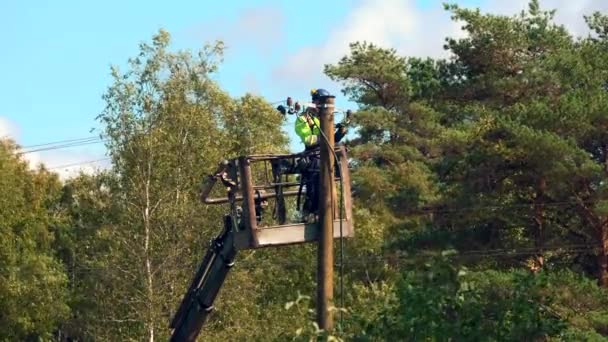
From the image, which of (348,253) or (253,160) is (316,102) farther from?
(348,253)

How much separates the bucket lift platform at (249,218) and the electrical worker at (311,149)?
0.19ft

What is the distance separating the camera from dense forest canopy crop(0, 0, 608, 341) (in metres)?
26.7

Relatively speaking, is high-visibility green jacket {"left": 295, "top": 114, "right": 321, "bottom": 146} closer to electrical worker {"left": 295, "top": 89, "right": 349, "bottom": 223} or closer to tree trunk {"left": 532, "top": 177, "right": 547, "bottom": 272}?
electrical worker {"left": 295, "top": 89, "right": 349, "bottom": 223}

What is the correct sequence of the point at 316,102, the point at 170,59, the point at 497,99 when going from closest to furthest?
the point at 316,102 → the point at 497,99 → the point at 170,59

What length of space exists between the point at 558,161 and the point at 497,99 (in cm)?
618

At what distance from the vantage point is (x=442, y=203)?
29641mm

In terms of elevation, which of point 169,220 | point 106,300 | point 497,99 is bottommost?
point 106,300

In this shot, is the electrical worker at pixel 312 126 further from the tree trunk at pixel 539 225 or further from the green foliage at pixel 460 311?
the tree trunk at pixel 539 225

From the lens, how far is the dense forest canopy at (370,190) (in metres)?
26.7

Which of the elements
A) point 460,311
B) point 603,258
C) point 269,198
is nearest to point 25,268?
point 603,258

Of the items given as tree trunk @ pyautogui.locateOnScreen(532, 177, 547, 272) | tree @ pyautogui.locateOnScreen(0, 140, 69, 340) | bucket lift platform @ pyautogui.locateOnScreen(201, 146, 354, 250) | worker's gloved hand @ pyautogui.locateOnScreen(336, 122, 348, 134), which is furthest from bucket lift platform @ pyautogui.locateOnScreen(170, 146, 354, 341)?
tree @ pyautogui.locateOnScreen(0, 140, 69, 340)

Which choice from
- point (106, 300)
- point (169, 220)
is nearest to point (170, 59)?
point (169, 220)

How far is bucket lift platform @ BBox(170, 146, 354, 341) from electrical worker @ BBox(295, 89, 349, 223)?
0.06 meters

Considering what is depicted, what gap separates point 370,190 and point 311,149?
2604 cm
